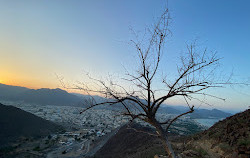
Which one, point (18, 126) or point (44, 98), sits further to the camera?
point (44, 98)

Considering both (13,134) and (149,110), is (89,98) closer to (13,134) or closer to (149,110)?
(149,110)

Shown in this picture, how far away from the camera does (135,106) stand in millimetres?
3088

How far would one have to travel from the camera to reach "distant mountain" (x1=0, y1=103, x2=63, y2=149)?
3392 centimetres

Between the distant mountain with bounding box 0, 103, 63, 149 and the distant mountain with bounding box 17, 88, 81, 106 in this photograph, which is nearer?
the distant mountain with bounding box 0, 103, 63, 149

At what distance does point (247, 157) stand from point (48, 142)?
4301cm

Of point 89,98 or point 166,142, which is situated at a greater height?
point 89,98

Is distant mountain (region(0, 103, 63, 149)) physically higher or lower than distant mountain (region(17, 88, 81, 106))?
lower

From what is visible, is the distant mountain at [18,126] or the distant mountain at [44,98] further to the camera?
the distant mountain at [44,98]

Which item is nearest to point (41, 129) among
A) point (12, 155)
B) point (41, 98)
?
point (12, 155)

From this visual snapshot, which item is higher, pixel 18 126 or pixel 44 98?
pixel 44 98

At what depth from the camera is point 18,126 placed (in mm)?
39281

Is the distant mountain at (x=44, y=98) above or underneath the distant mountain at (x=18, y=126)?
above

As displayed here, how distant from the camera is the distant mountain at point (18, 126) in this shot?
111 feet

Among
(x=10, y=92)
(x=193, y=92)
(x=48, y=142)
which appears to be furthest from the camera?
(x=10, y=92)
